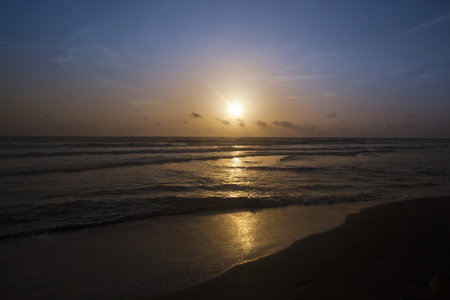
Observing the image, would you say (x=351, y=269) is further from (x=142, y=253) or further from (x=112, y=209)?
(x=112, y=209)

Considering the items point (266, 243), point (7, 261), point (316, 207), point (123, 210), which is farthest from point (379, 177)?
point (7, 261)

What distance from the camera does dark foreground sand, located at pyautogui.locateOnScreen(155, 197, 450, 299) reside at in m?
2.98

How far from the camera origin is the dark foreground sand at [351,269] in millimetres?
2984

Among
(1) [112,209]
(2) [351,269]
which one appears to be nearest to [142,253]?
(1) [112,209]

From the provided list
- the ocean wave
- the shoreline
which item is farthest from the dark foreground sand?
the ocean wave

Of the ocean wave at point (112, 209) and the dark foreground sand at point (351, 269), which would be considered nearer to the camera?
the dark foreground sand at point (351, 269)

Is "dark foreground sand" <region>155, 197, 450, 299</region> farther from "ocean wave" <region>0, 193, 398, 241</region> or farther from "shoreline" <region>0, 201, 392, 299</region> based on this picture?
"ocean wave" <region>0, 193, 398, 241</region>

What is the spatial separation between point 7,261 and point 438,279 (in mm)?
6106

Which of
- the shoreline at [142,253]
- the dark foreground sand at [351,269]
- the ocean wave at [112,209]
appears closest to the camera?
the dark foreground sand at [351,269]

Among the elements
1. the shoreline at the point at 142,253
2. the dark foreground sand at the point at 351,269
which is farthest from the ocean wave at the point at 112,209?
the dark foreground sand at the point at 351,269

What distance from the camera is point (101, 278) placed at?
11.3ft

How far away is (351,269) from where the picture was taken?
355cm

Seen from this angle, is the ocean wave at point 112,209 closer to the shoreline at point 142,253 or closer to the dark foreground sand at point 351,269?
the shoreline at point 142,253

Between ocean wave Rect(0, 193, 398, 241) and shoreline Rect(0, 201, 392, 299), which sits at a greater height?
ocean wave Rect(0, 193, 398, 241)
